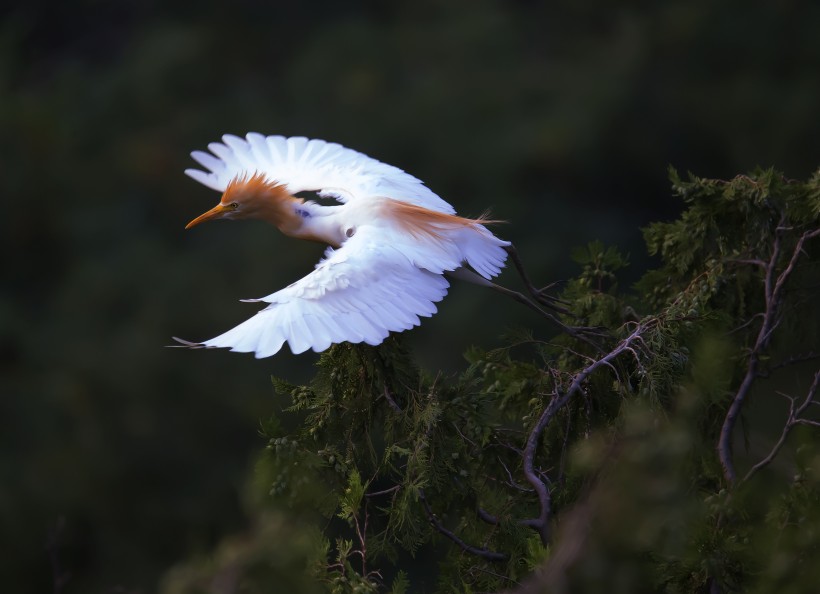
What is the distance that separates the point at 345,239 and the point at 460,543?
1.06 meters

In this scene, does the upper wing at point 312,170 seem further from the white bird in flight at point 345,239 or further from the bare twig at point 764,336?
the bare twig at point 764,336

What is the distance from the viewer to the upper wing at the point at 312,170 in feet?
9.80

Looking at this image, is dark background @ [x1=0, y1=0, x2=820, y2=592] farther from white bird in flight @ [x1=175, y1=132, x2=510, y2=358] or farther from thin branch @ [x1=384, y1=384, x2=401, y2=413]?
thin branch @ [x1=384, y1=384, x2=401, y2=413]

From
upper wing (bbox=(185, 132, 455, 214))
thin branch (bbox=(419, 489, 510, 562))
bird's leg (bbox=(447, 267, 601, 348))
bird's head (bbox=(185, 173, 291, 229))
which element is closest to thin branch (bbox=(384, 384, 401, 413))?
thin branch (bbox=(419, 489, 510, 562))

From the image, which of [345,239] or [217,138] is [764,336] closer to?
[345,239]

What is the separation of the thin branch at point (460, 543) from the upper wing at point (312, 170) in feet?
3.68

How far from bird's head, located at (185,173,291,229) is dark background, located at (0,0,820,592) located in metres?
4.08

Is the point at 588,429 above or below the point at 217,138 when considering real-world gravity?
above

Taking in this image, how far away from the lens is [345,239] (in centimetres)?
278

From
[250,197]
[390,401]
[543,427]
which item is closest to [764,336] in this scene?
[543,427]

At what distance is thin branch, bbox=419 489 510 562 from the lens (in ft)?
6.13

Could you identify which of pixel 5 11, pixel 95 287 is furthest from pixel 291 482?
pixel 5 11

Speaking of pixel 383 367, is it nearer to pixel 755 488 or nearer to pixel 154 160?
pixel 755 488

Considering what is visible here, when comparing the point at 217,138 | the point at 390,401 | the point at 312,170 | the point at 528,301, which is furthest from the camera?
the point at 217,138
